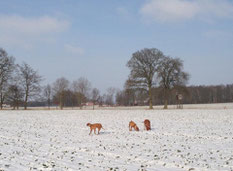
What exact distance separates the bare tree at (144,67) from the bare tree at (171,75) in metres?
1.55

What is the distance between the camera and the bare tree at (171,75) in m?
51.7

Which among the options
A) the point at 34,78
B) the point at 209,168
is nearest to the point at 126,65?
the point at 34,78

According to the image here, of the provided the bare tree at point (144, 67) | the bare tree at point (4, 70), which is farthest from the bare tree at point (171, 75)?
the bare tree at point (4, 70)

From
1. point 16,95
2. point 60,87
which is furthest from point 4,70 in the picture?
point 60,87

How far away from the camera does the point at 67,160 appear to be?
977 cm

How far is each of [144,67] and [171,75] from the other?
6.19 m

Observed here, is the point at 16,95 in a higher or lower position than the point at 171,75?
lower

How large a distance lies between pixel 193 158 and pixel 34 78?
6067 cm

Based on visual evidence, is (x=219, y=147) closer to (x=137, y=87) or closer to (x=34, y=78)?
(x=137, y=87)

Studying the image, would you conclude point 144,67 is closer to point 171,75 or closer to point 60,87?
point 171,75

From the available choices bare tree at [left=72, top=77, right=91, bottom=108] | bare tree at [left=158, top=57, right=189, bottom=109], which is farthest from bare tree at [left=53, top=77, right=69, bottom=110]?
bare tree at [left=158, top=57, right=189, bottom=109]

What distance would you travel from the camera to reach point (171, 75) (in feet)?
172

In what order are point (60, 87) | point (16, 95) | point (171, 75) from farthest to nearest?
point (60, 87) < point (16, 95) < point (171, 75)

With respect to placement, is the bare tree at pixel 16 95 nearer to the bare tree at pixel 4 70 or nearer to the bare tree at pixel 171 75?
the bare tree at pixel 4 70
